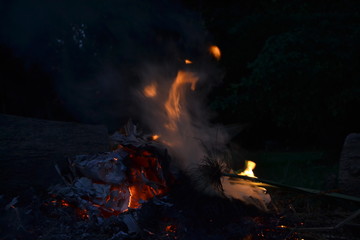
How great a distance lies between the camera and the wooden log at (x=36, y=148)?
315 cm

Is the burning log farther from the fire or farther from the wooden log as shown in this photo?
the wooden log

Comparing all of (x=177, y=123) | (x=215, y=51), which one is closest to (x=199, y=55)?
(x=215, y=51)

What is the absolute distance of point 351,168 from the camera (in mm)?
3367

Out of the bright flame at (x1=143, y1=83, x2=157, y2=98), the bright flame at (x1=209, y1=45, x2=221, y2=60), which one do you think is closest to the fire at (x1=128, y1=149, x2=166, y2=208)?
the bright flame at (x1=143, y1=83, x2=157, y2=98)

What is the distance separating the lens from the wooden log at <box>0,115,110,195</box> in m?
3.15

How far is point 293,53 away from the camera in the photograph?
5.80 metres

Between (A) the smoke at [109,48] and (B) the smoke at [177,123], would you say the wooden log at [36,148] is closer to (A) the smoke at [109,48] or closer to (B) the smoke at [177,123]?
(B) the smoke at [177,123]

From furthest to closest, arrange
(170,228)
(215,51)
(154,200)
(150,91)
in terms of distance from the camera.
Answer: (215,51) < (150,91) < (154,200) < (170,228)

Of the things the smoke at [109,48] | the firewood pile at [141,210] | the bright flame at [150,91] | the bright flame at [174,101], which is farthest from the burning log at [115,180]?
the smoke at [109,48]

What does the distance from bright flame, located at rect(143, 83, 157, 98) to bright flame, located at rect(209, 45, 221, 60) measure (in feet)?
10.0

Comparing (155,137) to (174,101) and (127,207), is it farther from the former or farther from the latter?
(127,207)

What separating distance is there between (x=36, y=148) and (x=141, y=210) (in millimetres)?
1419

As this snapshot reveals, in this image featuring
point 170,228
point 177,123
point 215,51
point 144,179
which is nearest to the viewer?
point 170,228

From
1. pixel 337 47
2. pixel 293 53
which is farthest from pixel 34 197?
pixel 337 47
